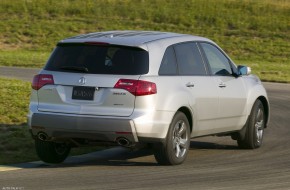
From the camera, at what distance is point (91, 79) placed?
11180mm

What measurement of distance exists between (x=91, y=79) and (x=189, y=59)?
5.57ft

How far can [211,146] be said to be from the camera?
14.1 m

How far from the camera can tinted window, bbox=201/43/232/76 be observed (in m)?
12.9

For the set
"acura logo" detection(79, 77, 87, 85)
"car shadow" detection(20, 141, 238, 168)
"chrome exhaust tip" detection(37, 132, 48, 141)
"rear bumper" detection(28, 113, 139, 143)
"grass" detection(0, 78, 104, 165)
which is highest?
"acura logo" detection(79, 77, 87, 85)

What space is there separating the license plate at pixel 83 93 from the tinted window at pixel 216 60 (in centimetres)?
222

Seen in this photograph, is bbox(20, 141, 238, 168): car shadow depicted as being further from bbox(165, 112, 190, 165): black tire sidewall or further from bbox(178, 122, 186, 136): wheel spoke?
bbox(178, 122, 186, 136): wheel spoke

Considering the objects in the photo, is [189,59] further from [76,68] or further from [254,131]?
[254,131]

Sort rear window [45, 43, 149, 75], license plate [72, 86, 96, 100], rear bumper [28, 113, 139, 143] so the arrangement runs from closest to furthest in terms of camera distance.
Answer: rear bumper [28, 113, 139, 143] → license plate [72, 86, 96, 100] → rear window [45, 43, 149, 75]

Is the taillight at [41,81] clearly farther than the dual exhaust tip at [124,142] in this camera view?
Yes

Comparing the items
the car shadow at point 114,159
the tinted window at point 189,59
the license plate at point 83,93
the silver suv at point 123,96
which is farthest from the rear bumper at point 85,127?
the tinted window at point 189,59

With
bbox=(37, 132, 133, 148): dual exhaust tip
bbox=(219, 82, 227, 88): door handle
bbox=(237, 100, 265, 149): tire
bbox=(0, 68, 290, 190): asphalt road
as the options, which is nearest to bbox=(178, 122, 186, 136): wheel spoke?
bbox=(0, 68, 290, 190): asphalt road

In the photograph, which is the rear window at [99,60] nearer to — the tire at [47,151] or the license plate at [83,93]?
the license plate at [83,93]

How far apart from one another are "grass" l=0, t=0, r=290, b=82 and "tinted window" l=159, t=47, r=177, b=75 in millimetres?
29500

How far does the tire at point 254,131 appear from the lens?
13539mm
